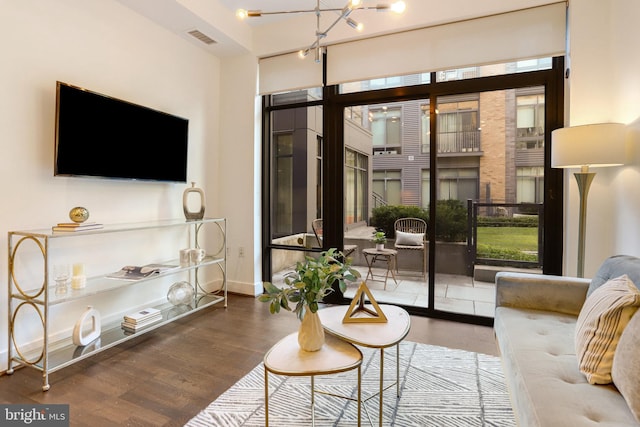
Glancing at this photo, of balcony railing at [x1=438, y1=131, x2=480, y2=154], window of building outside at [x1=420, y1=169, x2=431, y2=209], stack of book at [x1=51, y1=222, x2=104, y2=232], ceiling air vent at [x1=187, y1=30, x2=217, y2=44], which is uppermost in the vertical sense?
ceiling air vent at [x1=187, y1=30, x2=217, y2=44]

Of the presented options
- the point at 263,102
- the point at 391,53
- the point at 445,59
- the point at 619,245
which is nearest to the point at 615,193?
the point at 619,245

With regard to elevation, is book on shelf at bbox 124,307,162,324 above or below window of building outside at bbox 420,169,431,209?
below

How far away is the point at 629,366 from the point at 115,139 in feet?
11.1

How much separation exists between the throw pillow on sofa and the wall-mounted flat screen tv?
127 inches

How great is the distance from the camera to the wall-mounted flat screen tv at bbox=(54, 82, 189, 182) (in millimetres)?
2389

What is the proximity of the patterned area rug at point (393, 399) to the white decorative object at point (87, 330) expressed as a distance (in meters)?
1.18

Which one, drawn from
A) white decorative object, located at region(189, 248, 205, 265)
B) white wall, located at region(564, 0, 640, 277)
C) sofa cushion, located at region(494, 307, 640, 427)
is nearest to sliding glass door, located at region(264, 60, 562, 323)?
white wall, located at region(564, 0, 640, 277)

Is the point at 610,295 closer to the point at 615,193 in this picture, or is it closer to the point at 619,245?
the point at 619,245

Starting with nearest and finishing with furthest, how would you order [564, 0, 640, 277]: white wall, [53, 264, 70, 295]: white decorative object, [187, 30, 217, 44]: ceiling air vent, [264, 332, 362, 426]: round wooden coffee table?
1. [264, 332, 362, 426]: round wooden coffee table
2. [53, 264, 70, 295]: white decorative object
3. [564, 0, 640, 277]: white wall
4. [187, 30, 217, 44]: ceiling air vent

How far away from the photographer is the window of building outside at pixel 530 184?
9.90 ft

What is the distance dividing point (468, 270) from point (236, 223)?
106 inches

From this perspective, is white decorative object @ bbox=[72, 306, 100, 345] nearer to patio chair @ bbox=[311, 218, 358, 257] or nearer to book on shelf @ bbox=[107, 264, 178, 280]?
book on shelf @ bbox=[107, 264, 178, 280]

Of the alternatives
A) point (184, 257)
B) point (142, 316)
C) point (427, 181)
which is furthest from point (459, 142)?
point (142, 316)

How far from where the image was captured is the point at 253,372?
7.44ft
